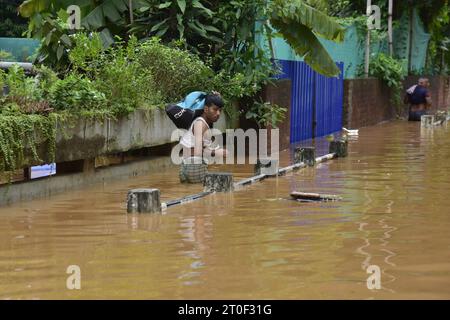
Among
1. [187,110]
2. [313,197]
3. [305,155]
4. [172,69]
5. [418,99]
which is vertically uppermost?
[172,69]

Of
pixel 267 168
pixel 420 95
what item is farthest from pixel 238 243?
pixel 420 95

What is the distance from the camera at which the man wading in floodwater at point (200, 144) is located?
41.8 feet

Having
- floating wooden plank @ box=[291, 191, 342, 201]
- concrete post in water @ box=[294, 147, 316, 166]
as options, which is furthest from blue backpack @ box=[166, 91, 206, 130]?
concrete post in water @ box=[294, 147, 316, 166]

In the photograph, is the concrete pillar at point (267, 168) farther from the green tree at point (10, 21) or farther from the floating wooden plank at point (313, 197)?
the green tree at point (10, 21)

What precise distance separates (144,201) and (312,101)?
1286 cm

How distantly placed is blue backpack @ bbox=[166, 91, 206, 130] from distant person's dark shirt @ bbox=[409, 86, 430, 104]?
57.3ft

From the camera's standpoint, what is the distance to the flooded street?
21.9 ft

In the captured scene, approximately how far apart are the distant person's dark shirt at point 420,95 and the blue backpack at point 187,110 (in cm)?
1746

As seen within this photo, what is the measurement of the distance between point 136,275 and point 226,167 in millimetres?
8381

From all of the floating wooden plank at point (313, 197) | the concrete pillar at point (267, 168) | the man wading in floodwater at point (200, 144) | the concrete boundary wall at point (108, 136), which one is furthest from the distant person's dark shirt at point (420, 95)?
the floating wooden plank at point (313, 197)

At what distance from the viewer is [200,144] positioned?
12.9 m

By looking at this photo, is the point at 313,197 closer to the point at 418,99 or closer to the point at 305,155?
the point at 305,155

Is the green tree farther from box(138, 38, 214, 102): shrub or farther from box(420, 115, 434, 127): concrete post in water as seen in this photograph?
box(138, 38, 214, 102): shrub
